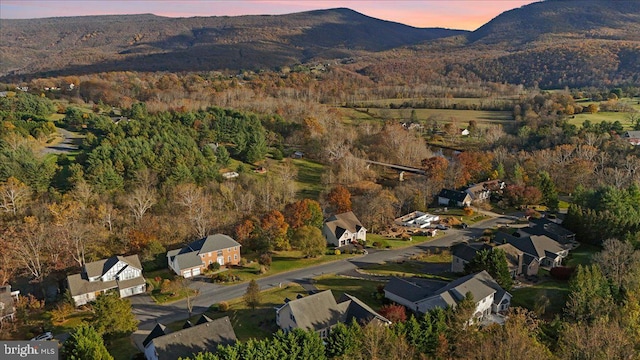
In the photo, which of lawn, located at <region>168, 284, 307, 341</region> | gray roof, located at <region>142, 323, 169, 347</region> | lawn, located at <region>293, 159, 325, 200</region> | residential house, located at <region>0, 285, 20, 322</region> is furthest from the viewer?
lawn, located at <region>293, 159, 325, 200</region>

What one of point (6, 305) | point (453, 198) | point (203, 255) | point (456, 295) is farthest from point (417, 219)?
point (6, 305)

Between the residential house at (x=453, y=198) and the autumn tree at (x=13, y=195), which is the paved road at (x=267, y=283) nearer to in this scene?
the residential house at (x=453, y=198)

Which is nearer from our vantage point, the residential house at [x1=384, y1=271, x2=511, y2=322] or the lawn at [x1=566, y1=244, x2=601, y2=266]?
the residential house at [x1=384, y1=271, x2=511, y2=322]

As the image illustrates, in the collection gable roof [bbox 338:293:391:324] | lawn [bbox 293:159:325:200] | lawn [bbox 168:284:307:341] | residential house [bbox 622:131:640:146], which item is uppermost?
residential house [bbox 622:131:640:146]

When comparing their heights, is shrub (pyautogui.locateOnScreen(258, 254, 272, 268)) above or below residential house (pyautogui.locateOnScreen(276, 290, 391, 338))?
below

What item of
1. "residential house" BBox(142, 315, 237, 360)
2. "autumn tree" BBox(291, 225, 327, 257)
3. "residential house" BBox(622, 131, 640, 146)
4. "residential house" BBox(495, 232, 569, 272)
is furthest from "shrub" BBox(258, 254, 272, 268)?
"residential house" BBox(622, 131, 640, 146)

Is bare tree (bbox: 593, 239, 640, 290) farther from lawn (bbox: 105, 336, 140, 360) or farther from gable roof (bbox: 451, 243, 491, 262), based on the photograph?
lawn (bbox: 105, 336, 140, 360)

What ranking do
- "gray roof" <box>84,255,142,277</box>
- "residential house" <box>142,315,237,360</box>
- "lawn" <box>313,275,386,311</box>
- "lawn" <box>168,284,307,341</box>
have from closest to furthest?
"residential house" <box>142,315,237,360</box>
"lawn" <box>168,284,307,341</box>
"lawn" <box>313,275,386,311</box>
"gray roof" <box>84,255,142,277</box>

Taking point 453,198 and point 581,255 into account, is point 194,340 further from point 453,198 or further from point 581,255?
point 453,198
